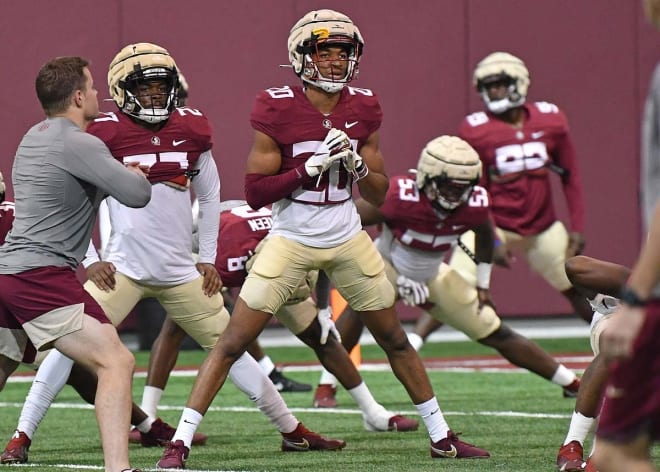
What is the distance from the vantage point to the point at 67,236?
5070 millimetres

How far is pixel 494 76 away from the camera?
31.4 ft

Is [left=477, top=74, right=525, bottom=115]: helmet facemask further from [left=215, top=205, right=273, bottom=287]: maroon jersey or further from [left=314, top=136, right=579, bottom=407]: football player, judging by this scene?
[left=215, top=205, right=273, bottom=287]: maroon jersey

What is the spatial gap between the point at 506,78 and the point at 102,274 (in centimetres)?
430

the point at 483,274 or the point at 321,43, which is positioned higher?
the point at 321,43

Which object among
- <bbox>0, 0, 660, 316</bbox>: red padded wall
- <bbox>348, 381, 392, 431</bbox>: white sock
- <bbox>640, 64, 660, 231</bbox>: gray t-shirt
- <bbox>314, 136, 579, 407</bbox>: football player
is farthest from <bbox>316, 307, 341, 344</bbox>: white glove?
<bbox>0, 0, 660, 316</bbox>: red padded wall

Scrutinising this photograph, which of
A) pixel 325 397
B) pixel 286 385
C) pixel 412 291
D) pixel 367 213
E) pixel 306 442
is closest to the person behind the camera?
pixel 306 442

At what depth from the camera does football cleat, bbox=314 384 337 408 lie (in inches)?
319

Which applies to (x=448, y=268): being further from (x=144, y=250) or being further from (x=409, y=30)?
(x=409, y=30)

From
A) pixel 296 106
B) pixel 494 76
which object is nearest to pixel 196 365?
pixel 494 76

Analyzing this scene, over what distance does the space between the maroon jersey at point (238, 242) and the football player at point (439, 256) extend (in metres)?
0.53

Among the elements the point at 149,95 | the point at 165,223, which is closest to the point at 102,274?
the point at 165,223

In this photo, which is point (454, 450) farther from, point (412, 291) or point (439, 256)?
point (439, 256)

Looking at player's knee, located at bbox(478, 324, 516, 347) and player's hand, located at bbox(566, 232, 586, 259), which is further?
player's hand, located at bbox(566, 232, 586, 259)

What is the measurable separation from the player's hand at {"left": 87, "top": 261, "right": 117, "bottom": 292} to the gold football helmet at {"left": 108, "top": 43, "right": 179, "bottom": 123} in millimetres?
651
